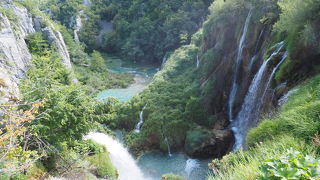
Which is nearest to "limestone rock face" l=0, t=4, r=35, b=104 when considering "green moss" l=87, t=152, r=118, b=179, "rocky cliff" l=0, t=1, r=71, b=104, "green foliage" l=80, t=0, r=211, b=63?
"rocky cliff" l=0, t=1, r=71, b=104

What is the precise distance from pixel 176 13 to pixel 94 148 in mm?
40671

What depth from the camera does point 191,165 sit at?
683 inches

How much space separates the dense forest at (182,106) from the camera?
6.26 metres

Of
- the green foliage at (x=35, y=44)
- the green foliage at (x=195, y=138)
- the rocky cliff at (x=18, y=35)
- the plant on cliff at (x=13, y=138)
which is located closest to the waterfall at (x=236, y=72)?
the green foliage at (x=195, y=138)

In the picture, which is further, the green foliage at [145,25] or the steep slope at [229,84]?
the green foliage at [145,25]

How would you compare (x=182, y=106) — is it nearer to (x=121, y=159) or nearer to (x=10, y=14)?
(x=121, y=159)

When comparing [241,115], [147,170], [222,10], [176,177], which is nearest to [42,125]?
[176,177]

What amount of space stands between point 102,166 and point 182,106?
1021cm

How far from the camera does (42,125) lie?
33.0 feet

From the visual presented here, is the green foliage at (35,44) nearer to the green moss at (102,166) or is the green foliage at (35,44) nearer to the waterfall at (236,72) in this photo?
the green moss at (102,166)

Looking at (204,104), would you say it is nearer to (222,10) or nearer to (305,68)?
(222,10)

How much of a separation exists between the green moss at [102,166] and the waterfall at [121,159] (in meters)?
2.46

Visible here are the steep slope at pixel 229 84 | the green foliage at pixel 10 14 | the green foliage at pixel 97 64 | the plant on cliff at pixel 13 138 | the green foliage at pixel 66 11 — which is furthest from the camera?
the green foliage at pixel 66 11

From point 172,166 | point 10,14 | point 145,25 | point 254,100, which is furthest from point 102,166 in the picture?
point 145,25
